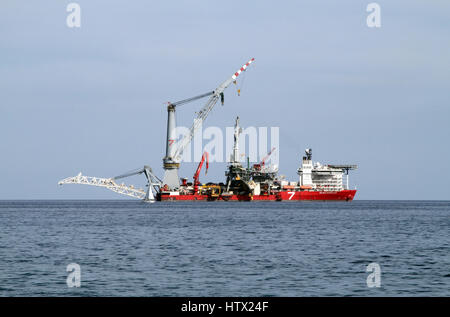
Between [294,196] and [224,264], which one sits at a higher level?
[294,196]

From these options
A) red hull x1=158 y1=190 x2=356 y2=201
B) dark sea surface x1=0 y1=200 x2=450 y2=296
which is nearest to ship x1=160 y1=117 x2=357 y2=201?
red hull x1=158 y1=190 x2=356 y2=201

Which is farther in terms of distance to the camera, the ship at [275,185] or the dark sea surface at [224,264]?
the ship at [275,185]

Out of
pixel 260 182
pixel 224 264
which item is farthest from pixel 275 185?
pixel 224 264

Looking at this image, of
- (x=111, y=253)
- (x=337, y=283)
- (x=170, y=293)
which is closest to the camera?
(x=170, y=293)

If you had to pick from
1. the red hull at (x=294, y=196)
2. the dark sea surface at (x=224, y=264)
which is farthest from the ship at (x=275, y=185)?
the dark sea surface at (x=224, y=264)

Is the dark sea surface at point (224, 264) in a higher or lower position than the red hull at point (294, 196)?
lower

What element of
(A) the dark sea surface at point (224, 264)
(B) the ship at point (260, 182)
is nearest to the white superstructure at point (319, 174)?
(B) the ship at point (260, 182)

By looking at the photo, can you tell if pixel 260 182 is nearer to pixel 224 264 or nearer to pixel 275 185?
pixel 275 185

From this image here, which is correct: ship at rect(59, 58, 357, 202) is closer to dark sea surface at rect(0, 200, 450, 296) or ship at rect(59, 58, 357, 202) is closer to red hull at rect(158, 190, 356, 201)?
red hull at rect(158, 190, 356, 201)

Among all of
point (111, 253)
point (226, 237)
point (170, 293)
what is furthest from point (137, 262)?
point (226, 237)

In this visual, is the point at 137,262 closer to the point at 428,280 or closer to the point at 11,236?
the point at 428,280

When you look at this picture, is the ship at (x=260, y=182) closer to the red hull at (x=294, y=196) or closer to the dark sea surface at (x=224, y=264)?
the red hull at (x=294, y=196)
